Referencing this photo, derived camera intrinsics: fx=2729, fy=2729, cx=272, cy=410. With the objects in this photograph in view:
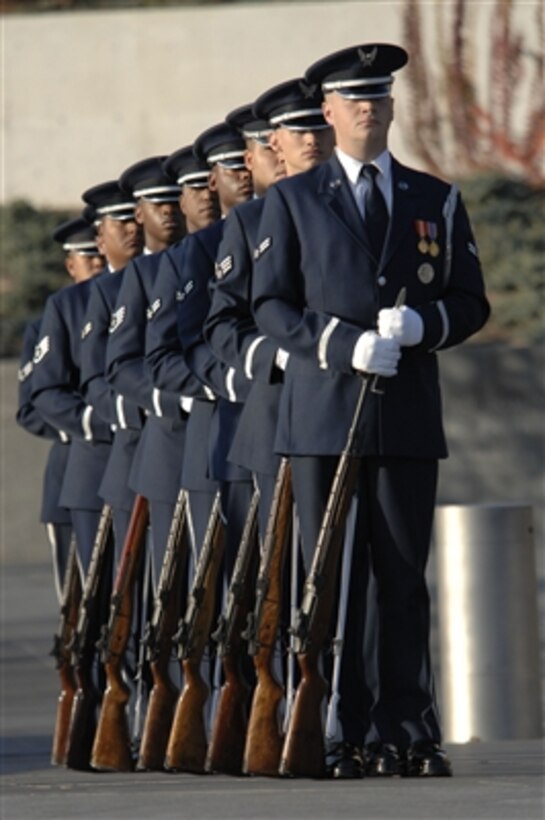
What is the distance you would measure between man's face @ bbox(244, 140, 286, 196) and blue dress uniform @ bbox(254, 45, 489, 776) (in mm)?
962

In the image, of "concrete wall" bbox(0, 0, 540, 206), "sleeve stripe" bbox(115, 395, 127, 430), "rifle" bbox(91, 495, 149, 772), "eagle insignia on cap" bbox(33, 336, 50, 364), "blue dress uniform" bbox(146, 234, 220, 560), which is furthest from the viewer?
"concrete wall" bbox(0, 0, 540, 206)

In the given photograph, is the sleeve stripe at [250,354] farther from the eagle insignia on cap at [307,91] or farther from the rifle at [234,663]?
the eagle insignia on cap at [307,91]

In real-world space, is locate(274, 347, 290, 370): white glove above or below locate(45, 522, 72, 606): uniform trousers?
above

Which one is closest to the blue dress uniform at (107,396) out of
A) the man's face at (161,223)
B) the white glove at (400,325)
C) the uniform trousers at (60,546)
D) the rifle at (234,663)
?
the man's face at (161,223)

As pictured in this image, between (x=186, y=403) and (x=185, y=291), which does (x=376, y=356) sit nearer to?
(x=185, y=291)

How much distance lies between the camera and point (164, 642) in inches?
340

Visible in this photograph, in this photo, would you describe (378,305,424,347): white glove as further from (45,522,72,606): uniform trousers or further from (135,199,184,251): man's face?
(45,522,72,606): uniform trousers

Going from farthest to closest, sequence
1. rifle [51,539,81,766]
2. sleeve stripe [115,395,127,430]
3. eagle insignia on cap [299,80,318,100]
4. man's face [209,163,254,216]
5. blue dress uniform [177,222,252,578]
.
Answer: sleeve stripe [115,395,127,430], rifle [51,539,81,766], man's face [209,163,254,216], blue dress uniform [177,222,252,578], eagle insignia on cap [299,80,318,100]

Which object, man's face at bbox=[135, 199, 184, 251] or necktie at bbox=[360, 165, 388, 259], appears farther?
man's face at bbox=[135, 199, 184, 251]

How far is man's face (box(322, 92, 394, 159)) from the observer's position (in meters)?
7.32

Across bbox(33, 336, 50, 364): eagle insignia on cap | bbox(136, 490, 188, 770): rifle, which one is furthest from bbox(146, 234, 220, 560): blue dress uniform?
bbox(33, 336, 50, 364): eagle insignia on cap

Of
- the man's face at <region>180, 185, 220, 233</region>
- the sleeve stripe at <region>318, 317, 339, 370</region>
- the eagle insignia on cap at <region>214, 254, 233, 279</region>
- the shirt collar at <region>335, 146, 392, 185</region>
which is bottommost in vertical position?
the sleeve stripe at <region>318, 317, 339, 370</region>

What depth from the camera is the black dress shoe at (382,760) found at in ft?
23.3

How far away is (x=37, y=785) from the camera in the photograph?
7949mm
